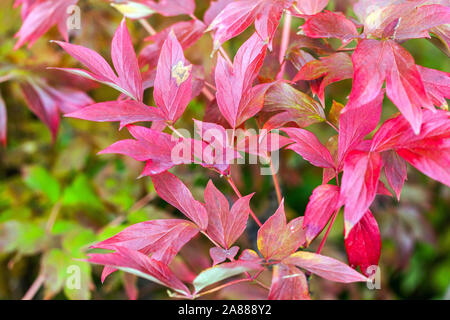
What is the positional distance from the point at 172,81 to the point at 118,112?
0.06 meters

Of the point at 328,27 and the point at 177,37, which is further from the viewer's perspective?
the point at 177,37

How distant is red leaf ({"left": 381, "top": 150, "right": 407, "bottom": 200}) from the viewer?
40 cm

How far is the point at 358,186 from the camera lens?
1.09 feet

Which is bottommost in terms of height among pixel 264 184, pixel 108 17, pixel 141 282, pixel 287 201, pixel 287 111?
pixel 141 282

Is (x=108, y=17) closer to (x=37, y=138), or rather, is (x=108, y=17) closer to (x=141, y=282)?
(x=37, y=138)

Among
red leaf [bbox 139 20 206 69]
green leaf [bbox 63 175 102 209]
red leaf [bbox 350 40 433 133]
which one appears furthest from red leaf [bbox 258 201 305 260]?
green leaf [bbox 63 175 102 209]

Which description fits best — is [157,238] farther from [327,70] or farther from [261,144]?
[327,70]

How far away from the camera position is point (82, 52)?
0.41 meters

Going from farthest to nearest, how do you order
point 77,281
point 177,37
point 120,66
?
point 77,281
point 177,37
point 120,66

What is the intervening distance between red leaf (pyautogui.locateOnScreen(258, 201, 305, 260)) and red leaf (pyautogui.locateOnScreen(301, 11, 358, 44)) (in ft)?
0.56

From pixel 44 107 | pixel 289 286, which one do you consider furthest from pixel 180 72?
pixel 44 107

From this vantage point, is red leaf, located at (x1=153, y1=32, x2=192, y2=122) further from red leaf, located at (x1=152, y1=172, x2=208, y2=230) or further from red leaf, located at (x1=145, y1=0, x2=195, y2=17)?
red leaf, located at (x1=145, y1=0, x2=195, y2=17)

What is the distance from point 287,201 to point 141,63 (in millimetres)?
716

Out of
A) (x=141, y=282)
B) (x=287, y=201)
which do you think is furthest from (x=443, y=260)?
(x=141, y=282)
